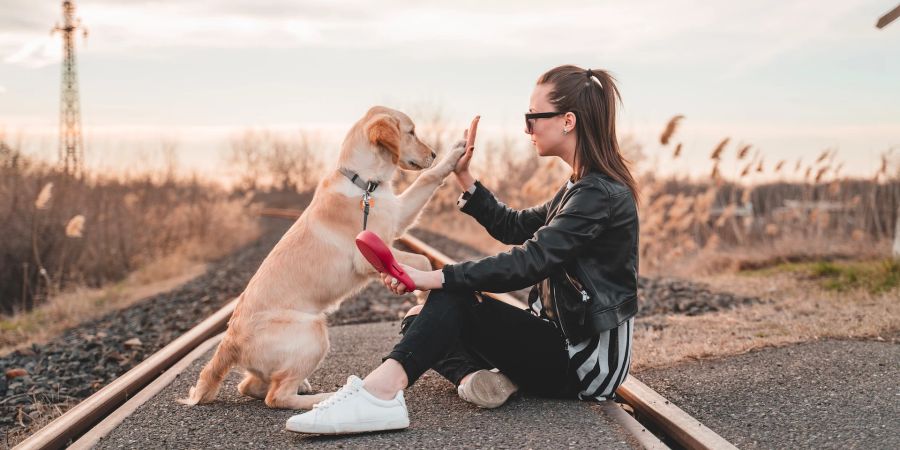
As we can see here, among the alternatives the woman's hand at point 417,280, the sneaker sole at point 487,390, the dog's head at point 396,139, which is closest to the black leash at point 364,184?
the dog's head at point 396,139

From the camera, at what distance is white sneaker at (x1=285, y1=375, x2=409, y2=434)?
320cm

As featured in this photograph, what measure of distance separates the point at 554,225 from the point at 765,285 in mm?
5746

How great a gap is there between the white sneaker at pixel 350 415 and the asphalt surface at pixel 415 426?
0.06m

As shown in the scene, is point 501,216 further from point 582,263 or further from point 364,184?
point 582,263

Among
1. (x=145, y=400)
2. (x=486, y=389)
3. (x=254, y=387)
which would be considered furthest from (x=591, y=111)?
(x=145, y=400)

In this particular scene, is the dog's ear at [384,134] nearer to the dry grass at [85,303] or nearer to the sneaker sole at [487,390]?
the sneaker sole at [487,390]

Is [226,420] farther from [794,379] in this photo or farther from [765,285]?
[765,285]

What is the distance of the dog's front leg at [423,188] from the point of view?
436 centimetres

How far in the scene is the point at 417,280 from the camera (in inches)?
130

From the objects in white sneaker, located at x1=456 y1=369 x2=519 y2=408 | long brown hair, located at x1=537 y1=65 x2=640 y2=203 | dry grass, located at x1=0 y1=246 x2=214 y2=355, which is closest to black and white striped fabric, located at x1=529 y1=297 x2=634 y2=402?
white sneaker, located at x1=456 y1=369 x2=519 y2=408

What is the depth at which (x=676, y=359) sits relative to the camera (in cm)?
471

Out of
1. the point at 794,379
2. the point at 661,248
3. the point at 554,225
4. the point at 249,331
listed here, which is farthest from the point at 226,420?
the point at 661,248

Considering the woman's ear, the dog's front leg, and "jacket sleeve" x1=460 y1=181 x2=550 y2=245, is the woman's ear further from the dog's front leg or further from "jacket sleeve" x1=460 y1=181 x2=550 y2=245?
the dog's front leg

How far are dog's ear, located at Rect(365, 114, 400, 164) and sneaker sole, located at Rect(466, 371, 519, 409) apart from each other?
4.43ft
